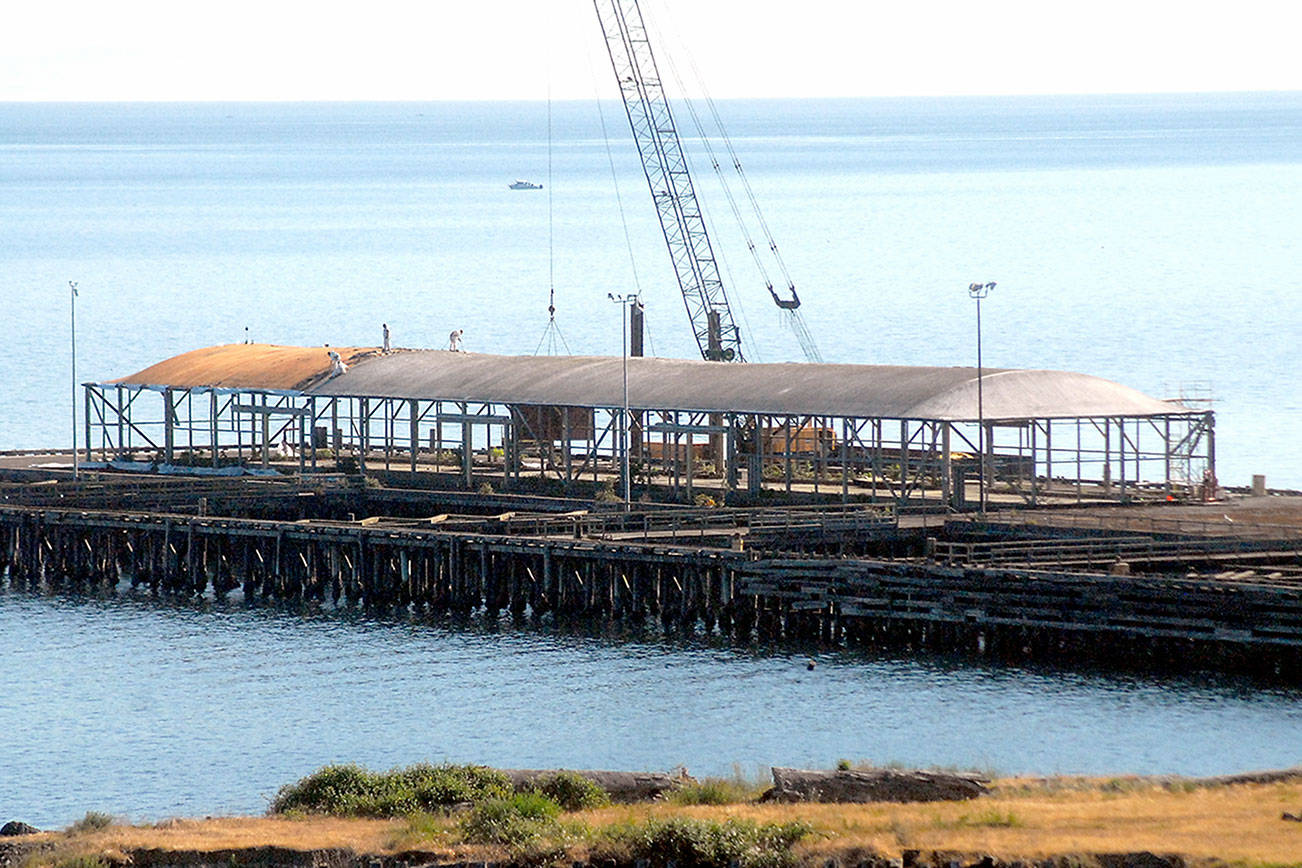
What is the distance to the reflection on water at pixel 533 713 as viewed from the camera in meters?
52.0

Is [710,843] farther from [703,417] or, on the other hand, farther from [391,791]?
[703,417]

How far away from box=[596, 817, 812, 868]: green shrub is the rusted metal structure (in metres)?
41.6

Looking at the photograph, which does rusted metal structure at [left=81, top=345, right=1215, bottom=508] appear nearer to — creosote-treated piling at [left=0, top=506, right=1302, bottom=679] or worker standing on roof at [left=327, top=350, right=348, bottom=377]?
worker standing on roof at [left=327, top=350, right=348, bottom=377]

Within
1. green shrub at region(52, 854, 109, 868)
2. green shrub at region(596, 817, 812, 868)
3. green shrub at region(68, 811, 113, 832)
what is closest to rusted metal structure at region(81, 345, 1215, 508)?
green shrub at region(68, 811, 113, 832)

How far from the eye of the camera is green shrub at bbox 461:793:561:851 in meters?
35.1

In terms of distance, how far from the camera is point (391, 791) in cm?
3903

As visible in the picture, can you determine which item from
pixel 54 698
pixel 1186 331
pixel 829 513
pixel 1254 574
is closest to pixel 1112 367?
pixel 1186 331

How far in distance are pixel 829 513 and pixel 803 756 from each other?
21.4 metres

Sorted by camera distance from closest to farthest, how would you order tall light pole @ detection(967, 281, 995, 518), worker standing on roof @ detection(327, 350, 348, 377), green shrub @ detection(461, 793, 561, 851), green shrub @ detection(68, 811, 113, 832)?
green shrub @ detection(461, 793, 561, 851) < green shrub @ detection(68, 811, 113, 832) < tall light pole @ detection(967, 281, 995, 518) < worker standing on roof @ detection(327, 350, 348, 377)

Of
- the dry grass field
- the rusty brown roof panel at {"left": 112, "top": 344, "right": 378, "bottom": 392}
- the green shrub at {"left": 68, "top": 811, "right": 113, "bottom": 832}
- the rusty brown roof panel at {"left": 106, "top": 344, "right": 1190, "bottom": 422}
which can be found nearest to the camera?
the dry grass field

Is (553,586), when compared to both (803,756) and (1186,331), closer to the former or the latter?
(803,756)

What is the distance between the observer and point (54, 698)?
6144cm

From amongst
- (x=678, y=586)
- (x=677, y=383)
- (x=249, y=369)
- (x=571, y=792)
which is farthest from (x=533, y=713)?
(x=249, y=369)

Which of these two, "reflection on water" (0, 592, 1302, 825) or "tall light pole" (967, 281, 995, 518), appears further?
"tall light pole" (967, 281, 995, 518)
